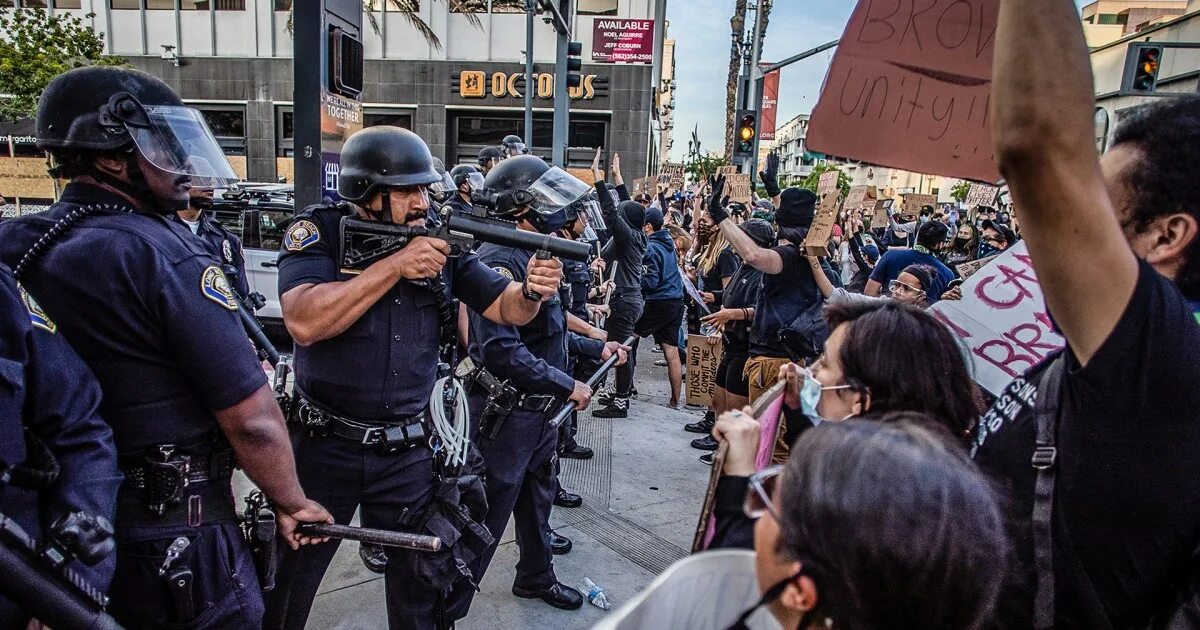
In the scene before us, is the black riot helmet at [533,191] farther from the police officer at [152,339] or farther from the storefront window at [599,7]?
the storefront window at [599,7]

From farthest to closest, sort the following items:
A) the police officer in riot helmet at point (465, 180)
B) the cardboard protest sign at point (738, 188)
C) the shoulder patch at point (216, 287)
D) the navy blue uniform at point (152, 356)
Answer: the cardboard protest sign at point (738, 188) → the police officer in riot helmet at point (465, 180) → the shoulder patch at point (216, 287) → the navy blue uniform at point (152, 356)

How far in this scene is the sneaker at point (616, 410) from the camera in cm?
679

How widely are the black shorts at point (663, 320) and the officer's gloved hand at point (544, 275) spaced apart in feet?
15.2

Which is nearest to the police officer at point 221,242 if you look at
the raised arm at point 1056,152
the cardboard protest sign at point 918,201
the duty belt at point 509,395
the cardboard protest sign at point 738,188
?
the duty belt at point 509,395

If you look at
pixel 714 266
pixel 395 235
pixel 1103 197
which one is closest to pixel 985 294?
pixel 1103 197

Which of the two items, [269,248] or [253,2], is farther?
[253,2]

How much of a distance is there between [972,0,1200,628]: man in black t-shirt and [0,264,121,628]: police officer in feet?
6.07

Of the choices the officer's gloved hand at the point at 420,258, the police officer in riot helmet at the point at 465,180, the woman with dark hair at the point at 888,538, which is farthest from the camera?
the police officer in riot helmet at the point at 465,180

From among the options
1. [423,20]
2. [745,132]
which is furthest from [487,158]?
[423,20]

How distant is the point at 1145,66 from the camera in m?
11.2

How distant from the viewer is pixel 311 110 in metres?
4.25

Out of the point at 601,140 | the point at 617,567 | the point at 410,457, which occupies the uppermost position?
the point at 601,140

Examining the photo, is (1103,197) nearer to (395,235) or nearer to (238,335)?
(238,335)

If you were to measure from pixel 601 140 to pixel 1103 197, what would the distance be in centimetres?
1978
